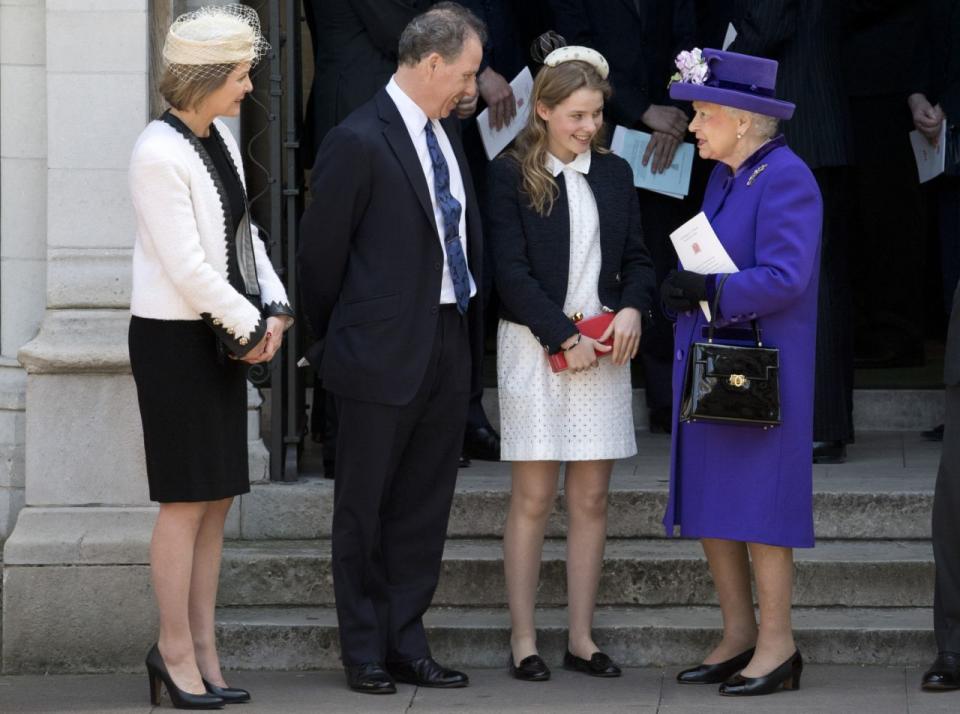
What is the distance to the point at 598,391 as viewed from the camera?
19.1 ft

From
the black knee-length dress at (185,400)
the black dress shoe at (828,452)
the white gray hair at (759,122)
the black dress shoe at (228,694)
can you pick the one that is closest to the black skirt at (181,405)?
the black knee-length dress at (185,400)

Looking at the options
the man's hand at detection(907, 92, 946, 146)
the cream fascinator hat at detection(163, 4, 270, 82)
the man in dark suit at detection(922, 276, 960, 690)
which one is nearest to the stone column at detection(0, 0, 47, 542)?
A: the cream fascinator hat at detection(163, 4, 270, 82)

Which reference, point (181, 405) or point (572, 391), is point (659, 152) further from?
point (181, 405)

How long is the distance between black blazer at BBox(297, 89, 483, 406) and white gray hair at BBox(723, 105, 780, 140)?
942mm

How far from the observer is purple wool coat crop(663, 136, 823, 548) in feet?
17.8

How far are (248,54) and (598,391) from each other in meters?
1.49

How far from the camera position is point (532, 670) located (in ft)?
19.1

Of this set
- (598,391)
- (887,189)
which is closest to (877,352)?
(887,189)

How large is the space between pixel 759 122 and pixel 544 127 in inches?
27.0

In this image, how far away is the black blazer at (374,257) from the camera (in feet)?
18.3

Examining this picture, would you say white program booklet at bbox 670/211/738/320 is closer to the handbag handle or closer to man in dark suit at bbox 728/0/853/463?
the handbag handle

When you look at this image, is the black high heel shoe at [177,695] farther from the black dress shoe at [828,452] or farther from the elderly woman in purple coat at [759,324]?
the black dress shoe at [828,452]

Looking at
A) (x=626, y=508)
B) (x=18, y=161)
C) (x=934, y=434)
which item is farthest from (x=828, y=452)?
(x=18, y=161)

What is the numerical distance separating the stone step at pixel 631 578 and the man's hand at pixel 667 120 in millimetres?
1747
